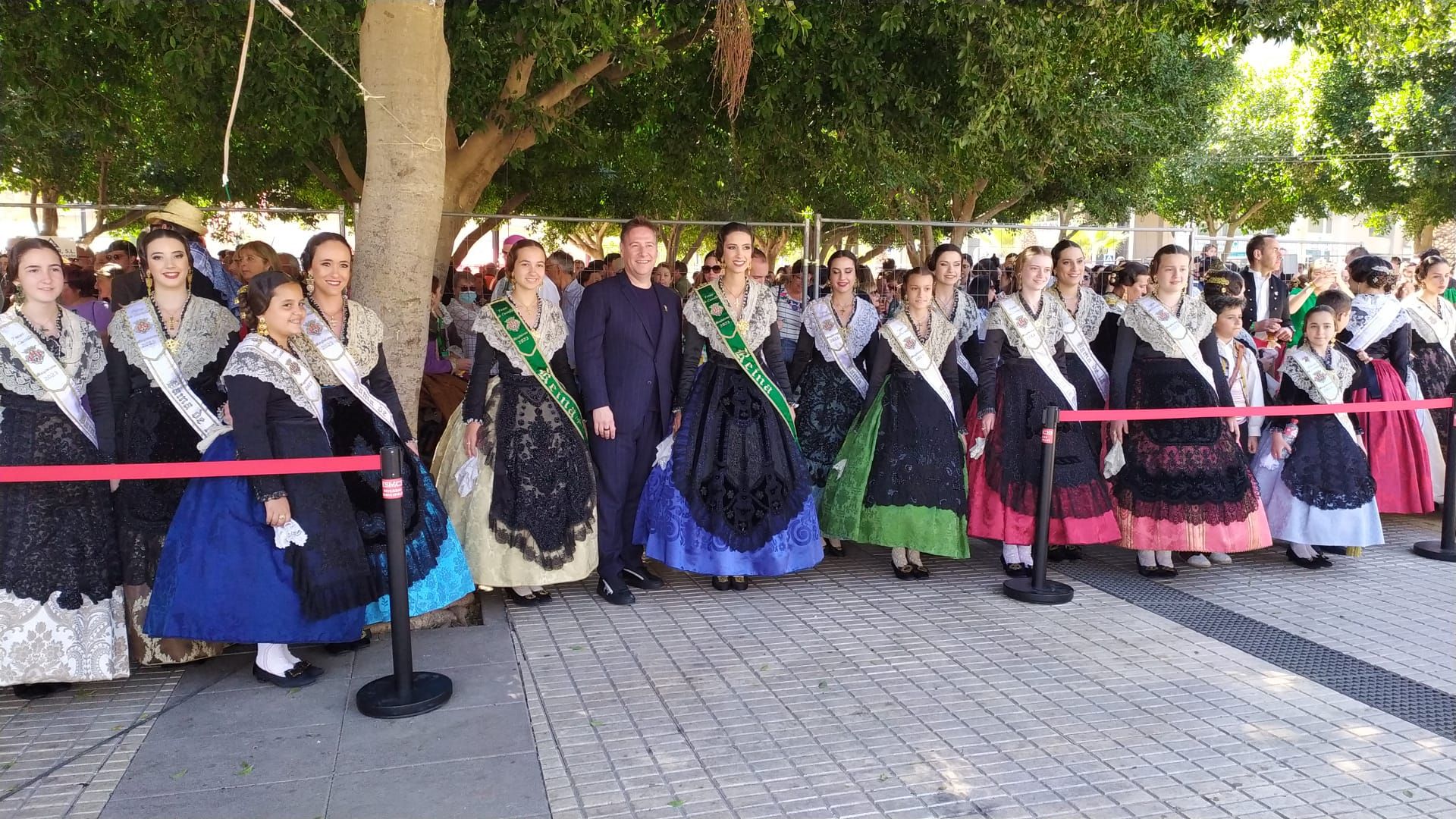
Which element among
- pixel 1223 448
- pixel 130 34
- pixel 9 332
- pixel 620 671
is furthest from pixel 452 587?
pixel 130 34

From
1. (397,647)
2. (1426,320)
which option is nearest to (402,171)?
(397,647)

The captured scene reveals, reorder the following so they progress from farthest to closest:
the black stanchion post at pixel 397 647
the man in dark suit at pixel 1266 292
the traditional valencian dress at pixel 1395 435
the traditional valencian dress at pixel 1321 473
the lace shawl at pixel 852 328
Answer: the man in dark suit at pixel 1266 292 < the traditional valencian dress at pixel 1395 435 < the lace shawl at pixel 852 328 < the traditional valencian dress at pixel 1321 473 < the black stanchion post at pixel 397 647

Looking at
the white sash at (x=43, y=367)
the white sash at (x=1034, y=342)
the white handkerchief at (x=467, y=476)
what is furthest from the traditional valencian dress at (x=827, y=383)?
the white sash at (x=43, y=367)

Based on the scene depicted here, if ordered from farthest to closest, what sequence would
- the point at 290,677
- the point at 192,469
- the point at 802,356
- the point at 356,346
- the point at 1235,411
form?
the point at 802,356 → the point at 1235,411 → the point at 356,346 → the point at 290,677 → the point at 192,469

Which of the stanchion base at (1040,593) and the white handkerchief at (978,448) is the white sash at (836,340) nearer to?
the white handkerchief at (978,448)

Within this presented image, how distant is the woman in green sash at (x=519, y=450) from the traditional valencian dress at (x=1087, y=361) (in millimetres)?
2245

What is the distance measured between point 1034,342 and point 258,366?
11.4ft

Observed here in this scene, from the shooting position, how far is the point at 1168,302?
201 inches

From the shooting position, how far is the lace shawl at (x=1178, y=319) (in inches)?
200

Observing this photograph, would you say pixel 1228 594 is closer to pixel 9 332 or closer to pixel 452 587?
pixel 452 587

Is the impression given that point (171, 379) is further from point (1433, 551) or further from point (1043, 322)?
point (1433, 551)

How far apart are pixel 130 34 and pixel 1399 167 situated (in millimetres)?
19909

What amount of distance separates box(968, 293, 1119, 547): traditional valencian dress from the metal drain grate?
0.30m

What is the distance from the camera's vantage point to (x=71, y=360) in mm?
3627
